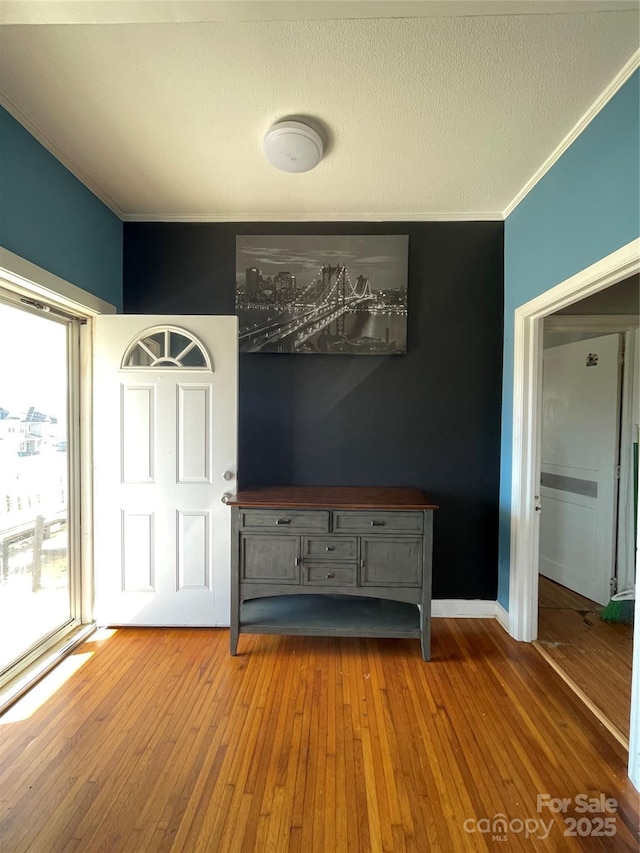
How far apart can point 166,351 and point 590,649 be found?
3.25 metres

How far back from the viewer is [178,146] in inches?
76.7

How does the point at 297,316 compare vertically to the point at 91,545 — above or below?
above

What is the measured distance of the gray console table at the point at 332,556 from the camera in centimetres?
212

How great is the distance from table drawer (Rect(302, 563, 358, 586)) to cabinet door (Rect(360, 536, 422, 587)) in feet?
0.21

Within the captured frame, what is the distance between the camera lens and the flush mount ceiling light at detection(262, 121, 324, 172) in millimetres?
1780

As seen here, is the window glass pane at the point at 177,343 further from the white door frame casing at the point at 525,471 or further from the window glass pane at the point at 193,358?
the white door frame casing at the point at 525,471

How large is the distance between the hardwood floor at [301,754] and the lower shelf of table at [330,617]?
184 mm

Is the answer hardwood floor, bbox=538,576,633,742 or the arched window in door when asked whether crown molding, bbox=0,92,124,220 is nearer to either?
the arched window in door

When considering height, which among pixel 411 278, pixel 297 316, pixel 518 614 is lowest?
pixel 518 614

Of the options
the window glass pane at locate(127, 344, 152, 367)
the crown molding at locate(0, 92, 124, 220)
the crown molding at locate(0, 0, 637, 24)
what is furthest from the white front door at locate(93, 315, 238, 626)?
the crown molding at locate(0, 0, 637, 24)

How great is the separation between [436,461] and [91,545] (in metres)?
2.42

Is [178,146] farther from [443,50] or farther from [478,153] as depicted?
[478,153]

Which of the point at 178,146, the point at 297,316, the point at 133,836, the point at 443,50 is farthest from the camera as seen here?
the point at 297,316

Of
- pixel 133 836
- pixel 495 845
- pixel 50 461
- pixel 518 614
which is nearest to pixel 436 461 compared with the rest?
pixel 518 614
